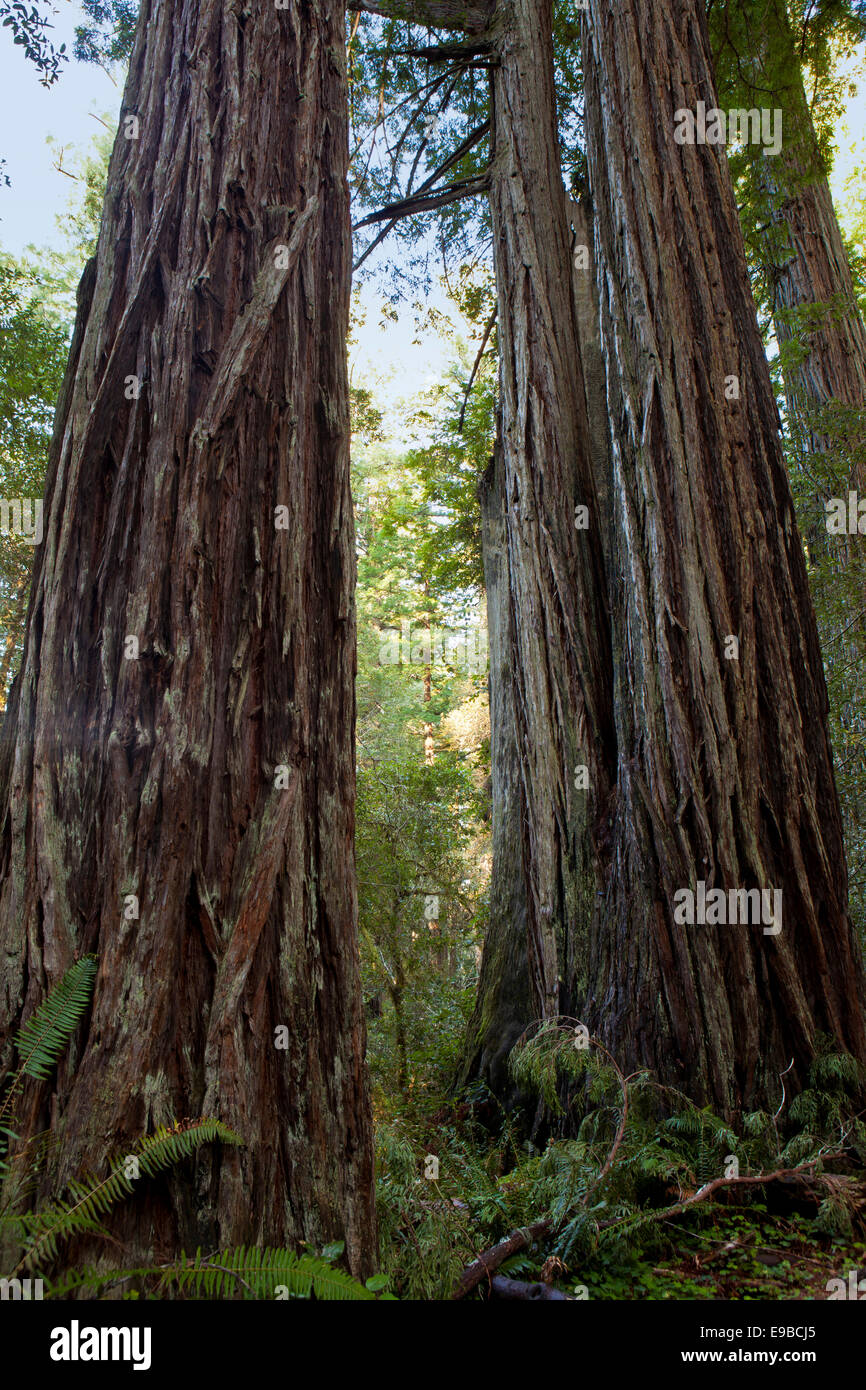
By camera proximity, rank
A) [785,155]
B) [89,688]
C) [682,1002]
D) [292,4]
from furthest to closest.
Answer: [785,155] → [682,1002] → [292,4] → [89,688]

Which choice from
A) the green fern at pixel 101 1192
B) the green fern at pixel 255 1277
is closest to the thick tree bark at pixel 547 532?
the green fern at pixel 255 1277

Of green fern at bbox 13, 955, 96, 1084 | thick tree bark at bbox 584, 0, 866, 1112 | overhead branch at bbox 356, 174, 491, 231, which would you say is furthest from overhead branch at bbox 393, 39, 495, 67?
green fern at bbox 13, 955, 96, 1084

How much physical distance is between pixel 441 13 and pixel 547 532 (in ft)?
15.2

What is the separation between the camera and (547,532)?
4.68 meters

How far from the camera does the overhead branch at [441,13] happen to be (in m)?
6.09

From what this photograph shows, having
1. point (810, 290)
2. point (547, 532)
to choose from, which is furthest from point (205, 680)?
point (810, 290)

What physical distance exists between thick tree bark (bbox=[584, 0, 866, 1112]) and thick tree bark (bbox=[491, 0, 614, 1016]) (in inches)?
14.2

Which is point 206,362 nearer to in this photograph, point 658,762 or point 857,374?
point 658,762

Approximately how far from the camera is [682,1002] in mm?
3348

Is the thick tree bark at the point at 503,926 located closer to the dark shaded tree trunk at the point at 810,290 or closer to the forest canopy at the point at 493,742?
the forest canopy at the point at 493,742

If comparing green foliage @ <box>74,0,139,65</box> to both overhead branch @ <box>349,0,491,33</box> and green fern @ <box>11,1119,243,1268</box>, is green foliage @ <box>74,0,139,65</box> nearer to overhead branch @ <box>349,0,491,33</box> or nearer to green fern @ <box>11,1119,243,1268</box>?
overhead branch @ <box>349,0,491,33</box>

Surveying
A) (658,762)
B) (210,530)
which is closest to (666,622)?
(658,762)

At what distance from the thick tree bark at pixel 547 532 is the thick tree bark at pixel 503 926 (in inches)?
12.8

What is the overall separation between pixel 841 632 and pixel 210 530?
16.2 ft
